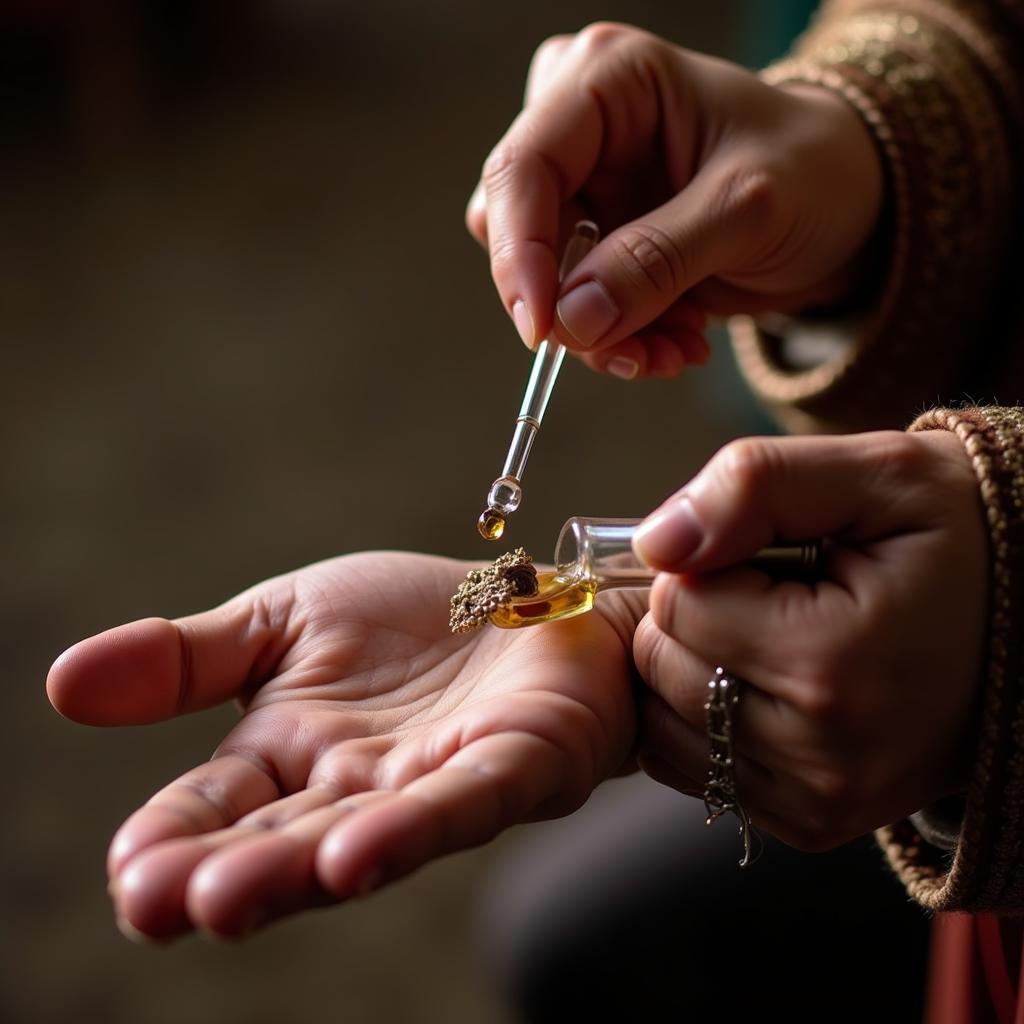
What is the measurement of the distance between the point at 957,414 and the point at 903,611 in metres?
0.12

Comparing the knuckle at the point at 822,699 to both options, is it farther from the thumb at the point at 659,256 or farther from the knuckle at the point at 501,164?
the knuckle at the point at 501,164

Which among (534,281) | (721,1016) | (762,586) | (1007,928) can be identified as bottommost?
(721,1016)

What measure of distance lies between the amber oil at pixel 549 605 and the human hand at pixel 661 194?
0.19 metres

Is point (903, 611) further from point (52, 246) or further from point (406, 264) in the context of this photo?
point (52, 246)

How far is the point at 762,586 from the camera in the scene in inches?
22.6

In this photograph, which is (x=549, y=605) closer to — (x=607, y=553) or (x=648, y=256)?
(x=607, y=553)

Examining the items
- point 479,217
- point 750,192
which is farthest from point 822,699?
point 479,217

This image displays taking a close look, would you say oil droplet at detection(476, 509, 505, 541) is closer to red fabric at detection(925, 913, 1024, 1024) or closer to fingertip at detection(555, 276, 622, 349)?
fingertip at detection(555, 276, 622, 349)

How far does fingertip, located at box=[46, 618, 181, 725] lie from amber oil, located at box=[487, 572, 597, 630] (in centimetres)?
20

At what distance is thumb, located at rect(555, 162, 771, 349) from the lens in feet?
2.58

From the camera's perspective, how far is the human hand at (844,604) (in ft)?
1.78

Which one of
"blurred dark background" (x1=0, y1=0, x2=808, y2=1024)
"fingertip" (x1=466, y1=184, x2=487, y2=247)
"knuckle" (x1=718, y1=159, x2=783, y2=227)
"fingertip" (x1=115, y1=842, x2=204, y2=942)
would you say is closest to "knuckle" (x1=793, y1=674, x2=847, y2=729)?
"fingertip" (x1=115, y1=842, x2=204, y2=942)

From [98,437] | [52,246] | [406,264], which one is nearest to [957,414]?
[98,437]

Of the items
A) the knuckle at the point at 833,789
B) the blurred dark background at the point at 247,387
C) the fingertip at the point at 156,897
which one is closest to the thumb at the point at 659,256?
the knuckle at the point at 833,789
